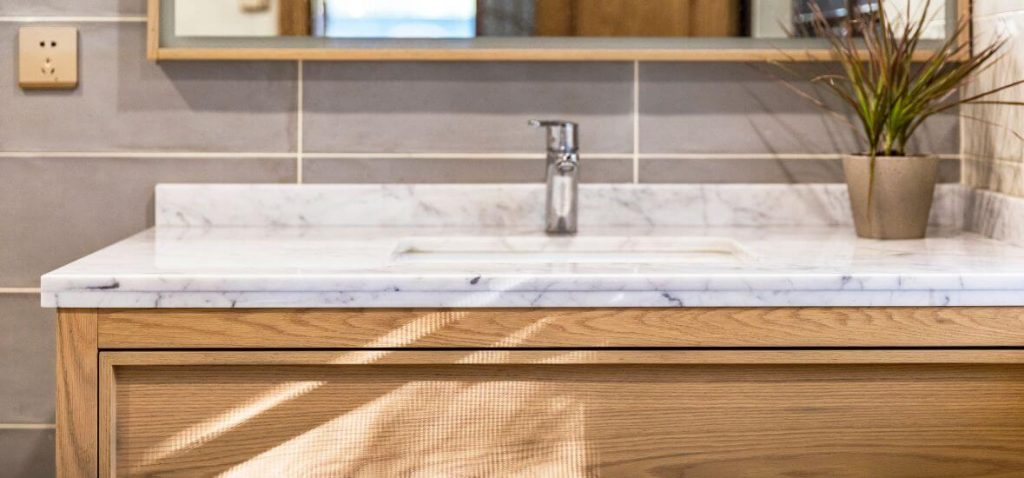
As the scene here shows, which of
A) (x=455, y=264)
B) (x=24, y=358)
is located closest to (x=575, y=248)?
(x=455, y=264)

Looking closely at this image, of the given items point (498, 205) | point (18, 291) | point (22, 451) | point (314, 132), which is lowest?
point (22, 451)

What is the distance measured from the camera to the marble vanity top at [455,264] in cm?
115

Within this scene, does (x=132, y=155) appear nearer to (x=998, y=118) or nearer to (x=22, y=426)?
(x=22, y=426)

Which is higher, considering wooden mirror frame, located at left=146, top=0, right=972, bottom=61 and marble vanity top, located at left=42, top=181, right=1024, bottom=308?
wooden mirror frame, located at left=146, top=0, right=972, bottom=61

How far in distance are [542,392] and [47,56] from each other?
942 millimetres

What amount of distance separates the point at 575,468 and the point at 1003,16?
0.88 metres

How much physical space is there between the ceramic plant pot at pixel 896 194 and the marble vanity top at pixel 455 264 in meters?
0.03

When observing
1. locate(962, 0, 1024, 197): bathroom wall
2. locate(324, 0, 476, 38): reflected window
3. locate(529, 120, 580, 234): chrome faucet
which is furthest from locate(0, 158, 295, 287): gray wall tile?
locate(962, 0, 1024, 197): bathroom wall

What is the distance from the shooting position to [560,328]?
1.17m

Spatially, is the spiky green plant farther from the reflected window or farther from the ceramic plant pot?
the reflected window

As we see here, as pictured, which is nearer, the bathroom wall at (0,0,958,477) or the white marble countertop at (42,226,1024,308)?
the white marble countertop at (42,226,1024,308)

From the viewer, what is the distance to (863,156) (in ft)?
4.98

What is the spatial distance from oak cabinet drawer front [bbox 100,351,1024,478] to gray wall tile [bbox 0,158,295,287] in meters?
0.56

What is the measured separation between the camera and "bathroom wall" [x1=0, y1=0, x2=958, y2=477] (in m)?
1.66
